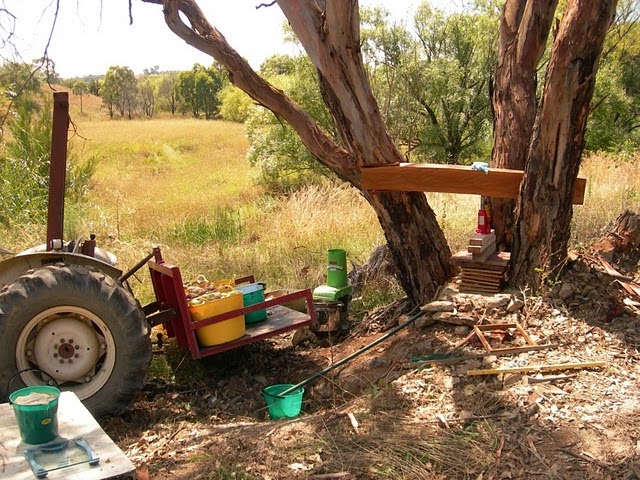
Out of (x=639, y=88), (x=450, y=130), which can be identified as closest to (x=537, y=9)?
(x=450, y=130)

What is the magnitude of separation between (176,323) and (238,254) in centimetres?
430

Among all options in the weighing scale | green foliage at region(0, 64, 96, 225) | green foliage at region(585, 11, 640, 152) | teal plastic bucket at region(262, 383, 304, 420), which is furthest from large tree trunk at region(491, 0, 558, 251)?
green foliage at region(585, 11, 640, 152)

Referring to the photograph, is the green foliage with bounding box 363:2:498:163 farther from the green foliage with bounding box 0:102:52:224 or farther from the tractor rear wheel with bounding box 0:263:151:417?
the tractor rear wheel with bounding box 0:263:151:417

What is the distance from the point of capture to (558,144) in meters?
4.92

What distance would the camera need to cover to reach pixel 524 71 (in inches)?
221

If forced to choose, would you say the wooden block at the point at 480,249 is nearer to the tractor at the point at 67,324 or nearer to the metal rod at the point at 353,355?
the metal rod at the point at 353,355

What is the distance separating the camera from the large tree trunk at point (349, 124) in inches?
202

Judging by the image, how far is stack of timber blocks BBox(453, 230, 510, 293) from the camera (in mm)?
5113

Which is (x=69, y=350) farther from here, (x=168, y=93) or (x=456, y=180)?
(x=168, y=93)

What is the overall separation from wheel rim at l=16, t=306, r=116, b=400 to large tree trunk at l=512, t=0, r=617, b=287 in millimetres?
3154

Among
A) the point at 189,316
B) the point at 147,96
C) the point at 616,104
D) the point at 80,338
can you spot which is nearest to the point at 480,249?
the point at 189,316

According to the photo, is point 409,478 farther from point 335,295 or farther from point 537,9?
point 537,9

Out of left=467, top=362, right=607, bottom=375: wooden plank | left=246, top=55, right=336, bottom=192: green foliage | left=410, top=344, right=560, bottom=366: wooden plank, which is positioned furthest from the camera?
left=246, top=55, right=336, bottom=192: green foliage

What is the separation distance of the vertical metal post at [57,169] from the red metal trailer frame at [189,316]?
73 cm
